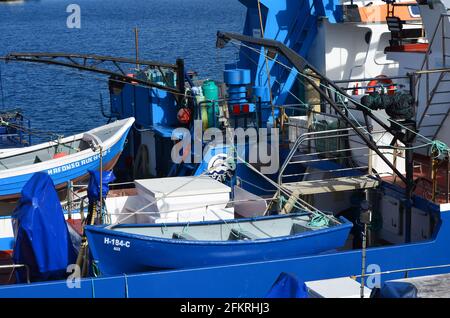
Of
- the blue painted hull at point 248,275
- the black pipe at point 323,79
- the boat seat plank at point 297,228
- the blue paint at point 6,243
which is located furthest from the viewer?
the blue paint at point 6,243

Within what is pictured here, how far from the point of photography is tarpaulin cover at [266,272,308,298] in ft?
28.0

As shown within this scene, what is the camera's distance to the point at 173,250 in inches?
476

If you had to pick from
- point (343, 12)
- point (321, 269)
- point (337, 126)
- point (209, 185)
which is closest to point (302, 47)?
point (343, 12)

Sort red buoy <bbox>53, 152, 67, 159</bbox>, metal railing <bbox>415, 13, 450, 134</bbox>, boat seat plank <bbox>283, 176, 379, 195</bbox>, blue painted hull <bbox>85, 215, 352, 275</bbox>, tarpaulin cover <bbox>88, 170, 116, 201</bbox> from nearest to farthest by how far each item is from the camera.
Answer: blue painted hull <bbox>85, 215, 352, 275</bbox>, tarpaulin cover <bbox>88, 170, 116, 201</bbox>, boat seat plank <bbox>283, 176, 379, 195</bbox>, metal railing <bbox>415, 13, 450, 134</bbox>, red buoy <bbox>53, 152, 67, 159</bbox>

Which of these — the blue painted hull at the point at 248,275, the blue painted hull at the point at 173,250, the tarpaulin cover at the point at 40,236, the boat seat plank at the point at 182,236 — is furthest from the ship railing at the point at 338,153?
the tarpaulin cover at the point at 40,236

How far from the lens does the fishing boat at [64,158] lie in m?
17.6

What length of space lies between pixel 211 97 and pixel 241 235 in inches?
242

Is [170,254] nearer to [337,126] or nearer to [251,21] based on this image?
[337,126]

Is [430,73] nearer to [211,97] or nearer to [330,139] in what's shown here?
[330,139]

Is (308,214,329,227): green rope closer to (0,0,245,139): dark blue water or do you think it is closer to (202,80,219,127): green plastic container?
(202,80,219,127): green plastic container

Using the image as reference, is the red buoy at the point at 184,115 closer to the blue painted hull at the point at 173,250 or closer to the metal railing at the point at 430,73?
the metal railing at the point at 430,73

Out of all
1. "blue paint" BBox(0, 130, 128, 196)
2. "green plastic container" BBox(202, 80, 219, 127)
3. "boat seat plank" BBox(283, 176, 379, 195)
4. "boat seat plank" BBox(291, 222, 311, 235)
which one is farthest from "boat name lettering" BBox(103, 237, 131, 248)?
"green plastic container" BBox(202, 80, 219, 127)

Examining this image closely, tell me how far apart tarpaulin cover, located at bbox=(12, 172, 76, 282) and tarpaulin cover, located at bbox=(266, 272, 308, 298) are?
438cm

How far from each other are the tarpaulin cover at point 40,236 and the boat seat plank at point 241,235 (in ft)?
8.25
